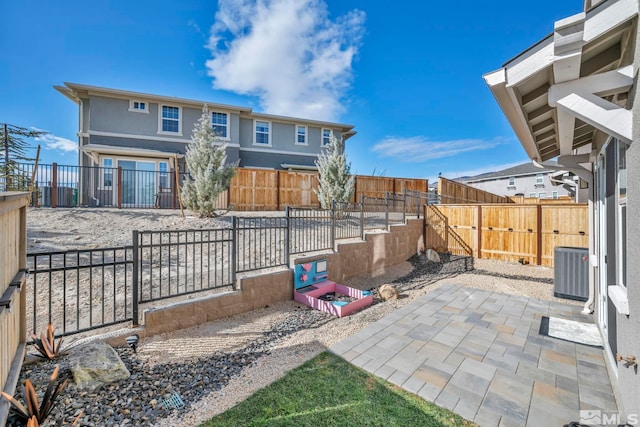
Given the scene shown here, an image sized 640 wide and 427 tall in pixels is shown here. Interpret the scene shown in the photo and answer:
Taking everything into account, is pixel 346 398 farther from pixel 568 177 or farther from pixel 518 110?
pixel 568 177

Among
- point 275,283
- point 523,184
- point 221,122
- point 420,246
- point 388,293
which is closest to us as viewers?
point 275,283

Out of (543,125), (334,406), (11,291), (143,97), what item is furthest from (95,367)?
(143,97)

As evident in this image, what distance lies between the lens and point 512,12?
7648 mm

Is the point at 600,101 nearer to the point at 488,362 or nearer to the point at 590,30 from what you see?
the point at 590,30

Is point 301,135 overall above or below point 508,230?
above

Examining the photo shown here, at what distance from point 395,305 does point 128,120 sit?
53.0ft

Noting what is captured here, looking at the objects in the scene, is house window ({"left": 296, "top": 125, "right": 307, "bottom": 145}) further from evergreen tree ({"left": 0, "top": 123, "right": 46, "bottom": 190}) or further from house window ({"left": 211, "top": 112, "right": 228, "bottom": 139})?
evergreen tree ({"left": 0, "top": 123, "right": 46, "bottom": 190})

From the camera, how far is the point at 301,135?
1827 cm

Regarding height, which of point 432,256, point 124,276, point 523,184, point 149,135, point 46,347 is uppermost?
point 149,135

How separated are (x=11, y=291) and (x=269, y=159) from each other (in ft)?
51.4

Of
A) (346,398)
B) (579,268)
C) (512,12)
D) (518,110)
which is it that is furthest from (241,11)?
(579,268)

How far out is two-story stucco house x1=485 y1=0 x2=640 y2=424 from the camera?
1774 millimetres

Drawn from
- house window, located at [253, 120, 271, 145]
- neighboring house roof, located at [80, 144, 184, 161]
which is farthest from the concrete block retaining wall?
house window, located at [253, 120, 271, 145]

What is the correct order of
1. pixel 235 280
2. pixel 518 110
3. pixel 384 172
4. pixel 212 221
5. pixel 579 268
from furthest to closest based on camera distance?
pixel 384 172 < pixel 212 221 < pixel 579 268 < pixel 235 280 < pixel 518 110
